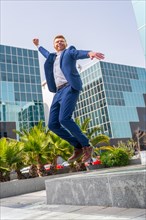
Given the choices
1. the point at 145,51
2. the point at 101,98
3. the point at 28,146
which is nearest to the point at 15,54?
the point at 101,98

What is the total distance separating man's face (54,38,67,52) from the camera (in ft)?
12.5

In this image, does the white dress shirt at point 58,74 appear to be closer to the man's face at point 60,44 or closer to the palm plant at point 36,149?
the man's face at point 60,44

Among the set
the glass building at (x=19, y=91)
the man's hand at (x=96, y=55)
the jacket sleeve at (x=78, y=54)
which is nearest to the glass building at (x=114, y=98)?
the glass building at (x=19, y=91)

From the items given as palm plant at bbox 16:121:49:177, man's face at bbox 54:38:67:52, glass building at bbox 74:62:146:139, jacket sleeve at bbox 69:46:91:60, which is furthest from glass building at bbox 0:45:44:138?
jacket sleeve at bbox 69:46:91:60

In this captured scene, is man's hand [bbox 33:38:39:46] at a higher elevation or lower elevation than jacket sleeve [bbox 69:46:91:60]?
higher

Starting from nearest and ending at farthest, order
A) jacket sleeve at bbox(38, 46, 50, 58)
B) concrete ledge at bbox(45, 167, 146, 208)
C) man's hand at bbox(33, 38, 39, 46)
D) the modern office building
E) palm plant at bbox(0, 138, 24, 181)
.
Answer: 1. jacket sleeve at bbox(38, 46, 50, 58)
2. man's hand at bbox(33, 38, 39, 46)
3. concrete ledge at bbox(45, 167, 146, 208)
4. palm plant at bbox(0, 138, 24, 181)
5. the modern office building

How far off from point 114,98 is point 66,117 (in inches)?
2512

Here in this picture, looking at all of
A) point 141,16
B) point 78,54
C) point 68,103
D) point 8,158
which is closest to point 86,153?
point 68,103

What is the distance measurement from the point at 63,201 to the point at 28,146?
6.86 m

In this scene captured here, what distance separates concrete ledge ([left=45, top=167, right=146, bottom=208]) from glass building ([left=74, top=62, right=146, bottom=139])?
179 feet

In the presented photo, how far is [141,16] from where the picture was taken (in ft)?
67.0

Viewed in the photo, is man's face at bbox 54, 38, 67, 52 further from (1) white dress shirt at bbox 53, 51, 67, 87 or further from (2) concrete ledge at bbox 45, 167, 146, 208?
(2) concrete ledge at bbox 45, 167, 146, 208

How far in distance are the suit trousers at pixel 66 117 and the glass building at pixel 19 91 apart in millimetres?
43900

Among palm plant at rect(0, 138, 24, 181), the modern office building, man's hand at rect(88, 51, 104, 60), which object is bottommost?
palm plant at rect(0, 138, 24, 181)
